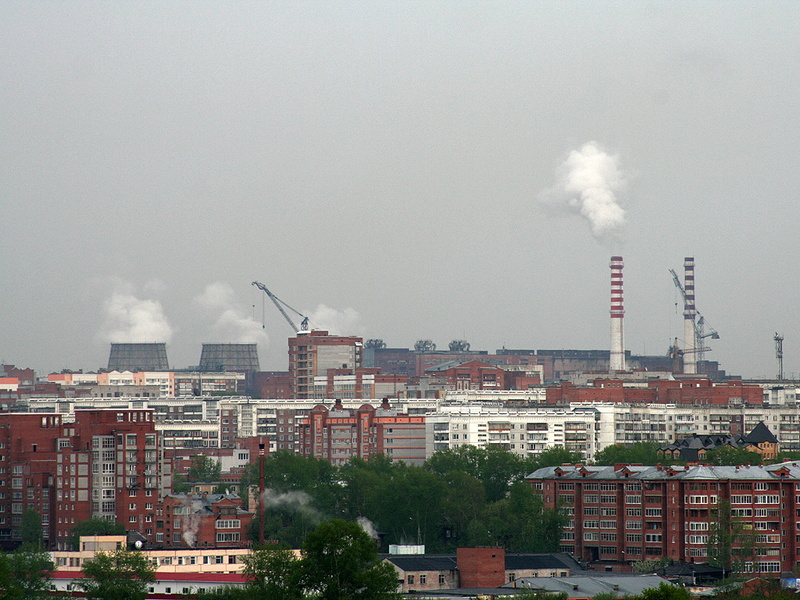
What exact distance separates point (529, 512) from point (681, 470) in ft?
25.2

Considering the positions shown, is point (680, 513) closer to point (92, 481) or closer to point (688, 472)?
point (688, 472)

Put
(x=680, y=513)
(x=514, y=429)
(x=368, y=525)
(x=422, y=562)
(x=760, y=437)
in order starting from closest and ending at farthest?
(x=422, y=562) < (x=680, y=513) < (x=368, y=525) < (x=760, y=437) < (x=514, y=429)

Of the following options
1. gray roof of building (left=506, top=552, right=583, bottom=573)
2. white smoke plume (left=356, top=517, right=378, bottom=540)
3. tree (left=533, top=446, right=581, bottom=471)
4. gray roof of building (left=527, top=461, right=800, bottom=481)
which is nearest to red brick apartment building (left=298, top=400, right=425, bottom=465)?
tree (left=533, top=446, right=581, bottom=471)

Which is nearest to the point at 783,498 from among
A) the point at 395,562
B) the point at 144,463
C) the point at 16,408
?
the point at 395,562

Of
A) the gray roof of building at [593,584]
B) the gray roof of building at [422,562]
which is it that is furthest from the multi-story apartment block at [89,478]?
the gray roof of building at [593,584]

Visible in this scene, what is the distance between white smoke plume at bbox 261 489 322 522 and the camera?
4136 inches

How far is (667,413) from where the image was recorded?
15738cm

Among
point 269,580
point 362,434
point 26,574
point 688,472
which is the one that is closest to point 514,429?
point 362,434

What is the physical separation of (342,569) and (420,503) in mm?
34151

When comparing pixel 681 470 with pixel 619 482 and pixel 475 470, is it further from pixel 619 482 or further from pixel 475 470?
pixel 475 470

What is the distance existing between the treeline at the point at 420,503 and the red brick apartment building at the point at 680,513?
1.88 m

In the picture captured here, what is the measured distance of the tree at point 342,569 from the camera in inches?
2756

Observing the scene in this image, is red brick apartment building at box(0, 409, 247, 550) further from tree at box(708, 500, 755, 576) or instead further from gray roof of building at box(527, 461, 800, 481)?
tree at box(708, 500, 755, 576)

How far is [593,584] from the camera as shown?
277ft
